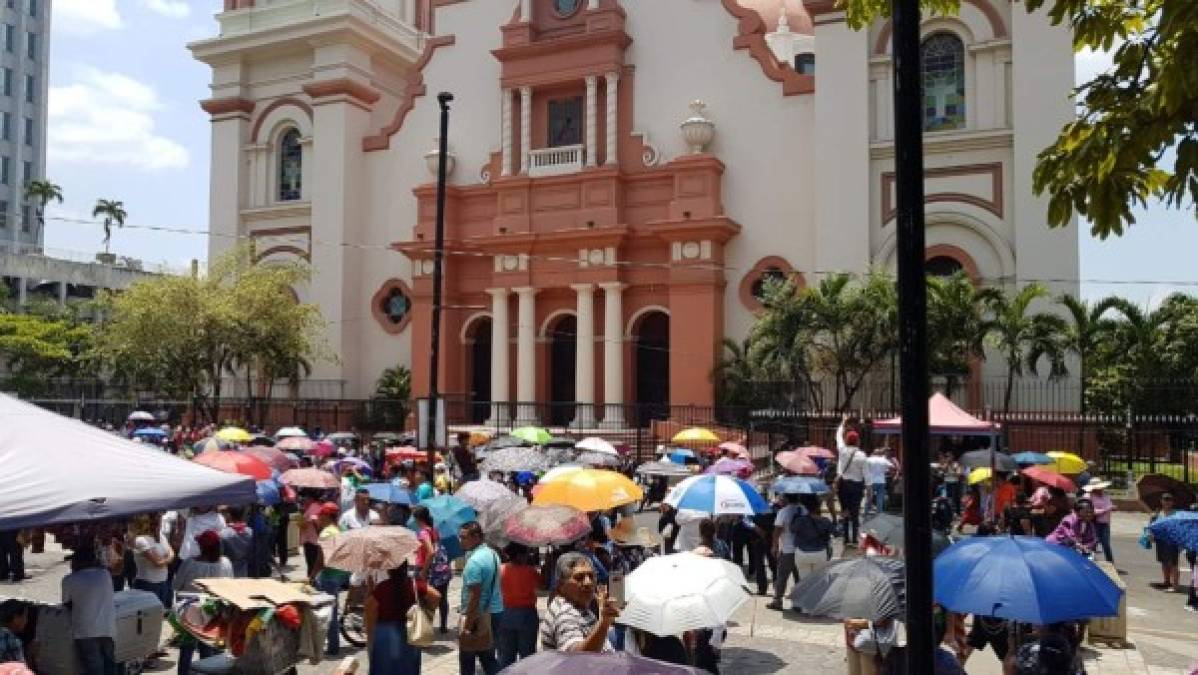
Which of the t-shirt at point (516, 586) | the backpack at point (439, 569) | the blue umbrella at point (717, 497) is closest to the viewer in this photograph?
the t-shirt at point (516, 586)

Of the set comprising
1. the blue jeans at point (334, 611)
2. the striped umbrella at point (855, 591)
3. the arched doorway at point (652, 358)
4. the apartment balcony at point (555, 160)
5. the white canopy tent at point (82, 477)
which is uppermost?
the apartment balcony at point (555, 160)

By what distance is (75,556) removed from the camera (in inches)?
305

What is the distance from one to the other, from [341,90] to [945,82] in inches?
766

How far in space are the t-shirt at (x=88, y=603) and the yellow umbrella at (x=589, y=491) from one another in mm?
4300

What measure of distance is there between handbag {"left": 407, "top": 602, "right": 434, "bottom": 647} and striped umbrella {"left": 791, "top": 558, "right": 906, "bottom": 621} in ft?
8.89

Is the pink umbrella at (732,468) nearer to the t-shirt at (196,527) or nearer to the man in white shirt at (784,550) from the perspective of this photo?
the man in white shirt at (784,550)

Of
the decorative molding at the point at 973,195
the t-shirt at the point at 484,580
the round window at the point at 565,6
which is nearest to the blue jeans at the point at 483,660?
the t-shirt at the point at 484,580

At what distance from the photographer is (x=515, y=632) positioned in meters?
8.18

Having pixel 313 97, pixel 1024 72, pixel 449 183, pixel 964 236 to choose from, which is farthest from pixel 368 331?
pixel 1024 72

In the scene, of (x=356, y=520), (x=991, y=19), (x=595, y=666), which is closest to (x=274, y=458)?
(x=356, y=520)

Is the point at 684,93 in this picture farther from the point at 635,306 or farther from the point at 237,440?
the point at 237,440

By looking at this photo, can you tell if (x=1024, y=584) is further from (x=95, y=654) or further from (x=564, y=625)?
(x=95, y=654)

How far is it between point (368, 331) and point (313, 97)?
821 cm

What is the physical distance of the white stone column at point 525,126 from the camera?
109 feet
